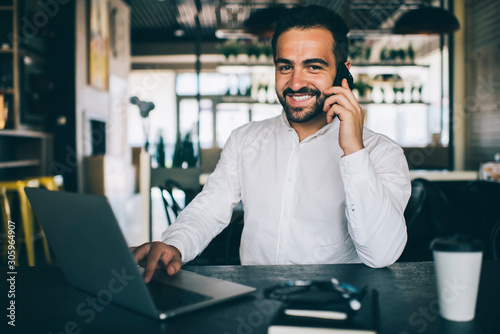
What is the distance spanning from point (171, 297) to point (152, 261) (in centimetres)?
18

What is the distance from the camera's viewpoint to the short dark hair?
4.76 ft

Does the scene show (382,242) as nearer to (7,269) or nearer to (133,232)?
(7,269)

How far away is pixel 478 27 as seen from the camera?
5.61 meters

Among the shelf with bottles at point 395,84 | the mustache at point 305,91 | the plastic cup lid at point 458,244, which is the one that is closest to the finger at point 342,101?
the mustache at point 305,91

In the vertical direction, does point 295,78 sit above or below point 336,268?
above

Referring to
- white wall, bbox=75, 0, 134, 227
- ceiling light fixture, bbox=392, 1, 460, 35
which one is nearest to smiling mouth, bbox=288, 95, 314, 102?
ceiling light fixture, bbox=392, 1, 460, 35

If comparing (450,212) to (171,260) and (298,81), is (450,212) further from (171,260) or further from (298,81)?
(171,260)

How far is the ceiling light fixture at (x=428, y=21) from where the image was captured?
394 centimetres

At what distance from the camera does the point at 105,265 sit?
0.75 meters

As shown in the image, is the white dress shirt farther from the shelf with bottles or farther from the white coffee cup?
the shelf with bottles

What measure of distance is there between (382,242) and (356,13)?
747 cm

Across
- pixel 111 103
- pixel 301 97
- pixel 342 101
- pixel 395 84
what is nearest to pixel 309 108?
pixel 301 97

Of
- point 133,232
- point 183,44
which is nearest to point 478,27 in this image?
point 133,232

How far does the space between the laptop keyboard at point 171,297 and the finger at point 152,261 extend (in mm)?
22
